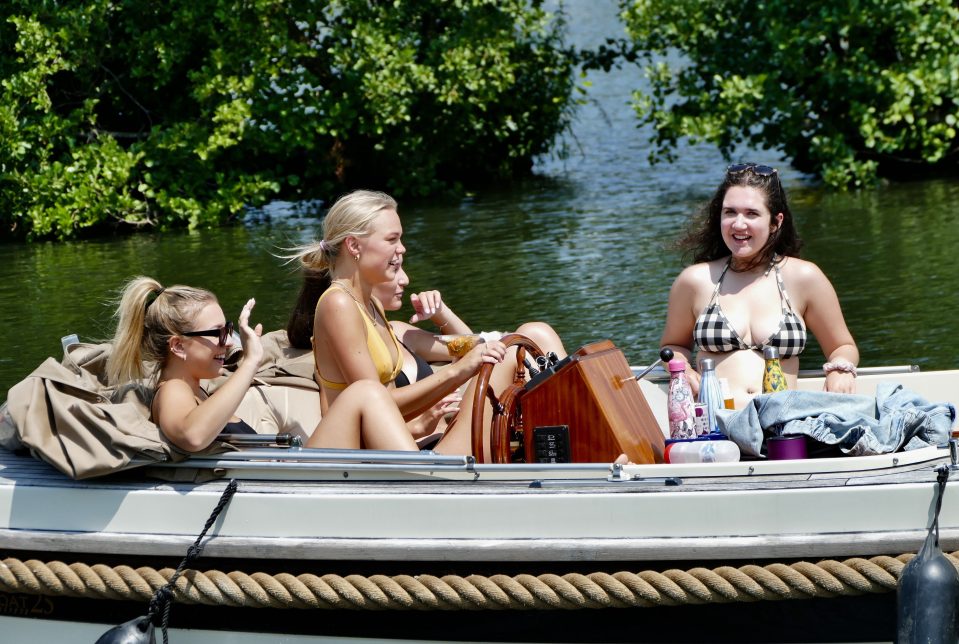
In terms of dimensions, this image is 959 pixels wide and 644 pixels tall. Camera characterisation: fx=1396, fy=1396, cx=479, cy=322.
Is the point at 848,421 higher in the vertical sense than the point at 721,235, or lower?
lower

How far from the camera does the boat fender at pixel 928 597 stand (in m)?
3.57

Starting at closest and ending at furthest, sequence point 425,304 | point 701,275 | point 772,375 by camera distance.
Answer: point 772,375 → point 701,275 → point 425,304

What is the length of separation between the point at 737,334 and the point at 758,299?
15 cm

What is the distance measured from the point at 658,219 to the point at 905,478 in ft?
33.7

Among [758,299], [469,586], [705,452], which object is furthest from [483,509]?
[758,299]

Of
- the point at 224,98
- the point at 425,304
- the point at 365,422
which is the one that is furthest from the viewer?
the point at 224,98

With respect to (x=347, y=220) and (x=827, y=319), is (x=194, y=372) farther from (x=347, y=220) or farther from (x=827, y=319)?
(x=827, y=319)

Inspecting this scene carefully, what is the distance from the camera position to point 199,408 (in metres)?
4.15

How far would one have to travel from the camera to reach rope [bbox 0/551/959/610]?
3.76 m

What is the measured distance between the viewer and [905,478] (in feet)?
12.6

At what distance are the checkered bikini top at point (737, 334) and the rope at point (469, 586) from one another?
1.15 m

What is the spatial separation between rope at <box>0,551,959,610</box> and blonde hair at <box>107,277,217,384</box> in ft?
2.08

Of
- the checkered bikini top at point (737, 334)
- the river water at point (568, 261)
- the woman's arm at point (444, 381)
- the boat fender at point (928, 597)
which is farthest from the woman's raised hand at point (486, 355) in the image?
the river water at point (568, 261)

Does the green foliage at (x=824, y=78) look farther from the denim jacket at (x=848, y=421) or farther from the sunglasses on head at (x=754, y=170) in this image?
the denim jacket at (x=848, y=421)
